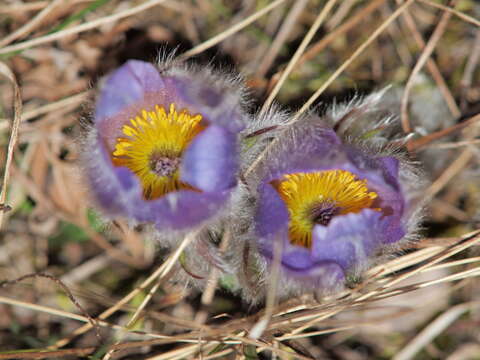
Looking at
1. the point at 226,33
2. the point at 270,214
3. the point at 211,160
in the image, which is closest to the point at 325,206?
the point at 270,214

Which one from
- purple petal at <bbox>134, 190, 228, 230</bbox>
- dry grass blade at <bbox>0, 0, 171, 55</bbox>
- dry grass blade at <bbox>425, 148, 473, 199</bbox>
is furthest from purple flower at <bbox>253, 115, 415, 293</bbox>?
dry grass blade at <bbox>0, 0, 171, 55</bbox>

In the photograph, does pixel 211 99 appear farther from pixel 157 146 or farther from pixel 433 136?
pixel 433 136

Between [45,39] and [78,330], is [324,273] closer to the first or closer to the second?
[78,330]

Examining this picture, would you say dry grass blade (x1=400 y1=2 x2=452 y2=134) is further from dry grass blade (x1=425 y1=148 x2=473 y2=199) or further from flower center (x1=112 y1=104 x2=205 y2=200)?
flower center (x1=112 y1=104 x2=205 y2=200)

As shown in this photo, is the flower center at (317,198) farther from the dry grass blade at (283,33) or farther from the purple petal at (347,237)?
the dry grass blade at (283,33)

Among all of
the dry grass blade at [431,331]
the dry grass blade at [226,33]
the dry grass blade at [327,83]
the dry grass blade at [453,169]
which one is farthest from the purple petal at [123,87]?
the dry grass blade at [431,331]
